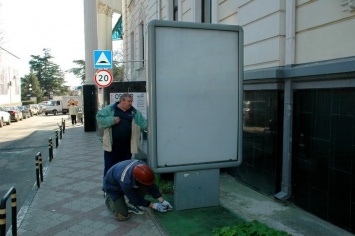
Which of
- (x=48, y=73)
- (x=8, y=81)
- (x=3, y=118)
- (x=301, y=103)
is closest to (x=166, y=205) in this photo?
(x=301, y=103)

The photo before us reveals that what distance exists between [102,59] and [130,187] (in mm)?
6730

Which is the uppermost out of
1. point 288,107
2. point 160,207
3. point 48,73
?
point 48,73

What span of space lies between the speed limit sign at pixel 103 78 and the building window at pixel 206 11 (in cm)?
326

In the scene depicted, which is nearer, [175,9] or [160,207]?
[160,207]

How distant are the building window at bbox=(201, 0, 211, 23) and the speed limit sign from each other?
128 inches

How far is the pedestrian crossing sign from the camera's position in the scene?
10.4 m

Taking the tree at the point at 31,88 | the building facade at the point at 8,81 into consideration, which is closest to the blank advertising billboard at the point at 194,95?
the building facade at the point at 8,81

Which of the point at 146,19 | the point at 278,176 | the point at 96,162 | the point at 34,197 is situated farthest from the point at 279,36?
the point at 146,19

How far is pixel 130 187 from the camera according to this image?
4516 millimetres

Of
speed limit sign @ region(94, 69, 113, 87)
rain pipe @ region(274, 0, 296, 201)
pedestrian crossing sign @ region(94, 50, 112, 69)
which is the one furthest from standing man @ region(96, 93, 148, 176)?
pedestrian crossing sign @ region(94, 50, 112, 69)

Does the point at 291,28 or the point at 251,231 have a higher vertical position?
the point at 291,28

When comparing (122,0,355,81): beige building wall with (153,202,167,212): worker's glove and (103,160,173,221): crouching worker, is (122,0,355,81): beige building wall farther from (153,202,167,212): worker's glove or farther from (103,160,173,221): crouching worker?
(153,202,167,212): worker's glove

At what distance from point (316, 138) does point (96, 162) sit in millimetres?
6534

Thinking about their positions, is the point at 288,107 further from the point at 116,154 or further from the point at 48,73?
the point at 48,73
